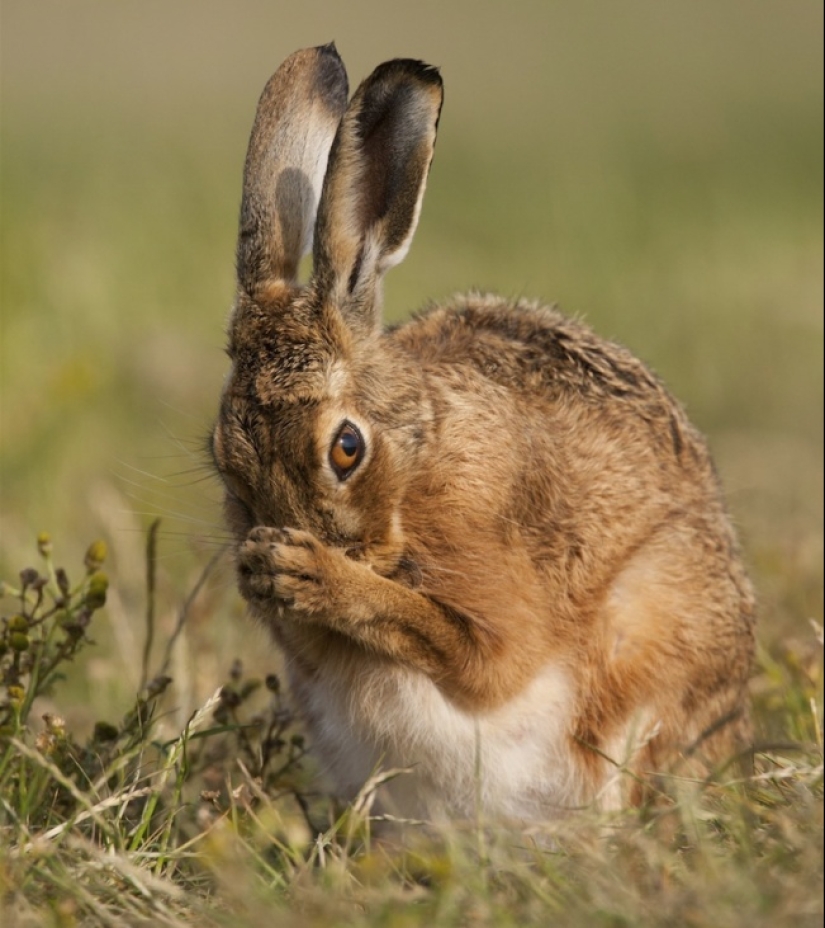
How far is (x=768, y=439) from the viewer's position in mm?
8102

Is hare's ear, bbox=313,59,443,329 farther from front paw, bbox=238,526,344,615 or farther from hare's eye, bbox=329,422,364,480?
front paw, bbox=238,526,344,615

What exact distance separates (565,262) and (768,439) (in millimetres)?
2886

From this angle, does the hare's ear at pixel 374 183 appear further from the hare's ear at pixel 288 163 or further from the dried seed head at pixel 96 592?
the dried seed head at pixel 96 592

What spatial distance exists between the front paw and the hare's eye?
0.19 m

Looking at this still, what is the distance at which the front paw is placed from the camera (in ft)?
12.8

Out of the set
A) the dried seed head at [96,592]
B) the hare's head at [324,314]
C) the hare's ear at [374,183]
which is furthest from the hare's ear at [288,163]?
the dried seed head at [96,592]

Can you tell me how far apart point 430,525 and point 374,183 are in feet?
3.09

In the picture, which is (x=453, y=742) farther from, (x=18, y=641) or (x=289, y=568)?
(x=18, y=641)

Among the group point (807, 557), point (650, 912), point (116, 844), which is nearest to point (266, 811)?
point (116, 844)

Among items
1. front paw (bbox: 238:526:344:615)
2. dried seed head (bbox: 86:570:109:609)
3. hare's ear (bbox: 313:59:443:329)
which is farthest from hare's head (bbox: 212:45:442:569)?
dried seed head (bbox: 86:570:109:609)

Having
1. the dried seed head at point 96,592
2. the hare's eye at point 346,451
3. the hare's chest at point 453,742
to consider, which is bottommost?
the hare's chest at point 453,742

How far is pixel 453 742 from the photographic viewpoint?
4.45 meters

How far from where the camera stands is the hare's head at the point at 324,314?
3984 millimetres

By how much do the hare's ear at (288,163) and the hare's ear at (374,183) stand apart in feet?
0.52
